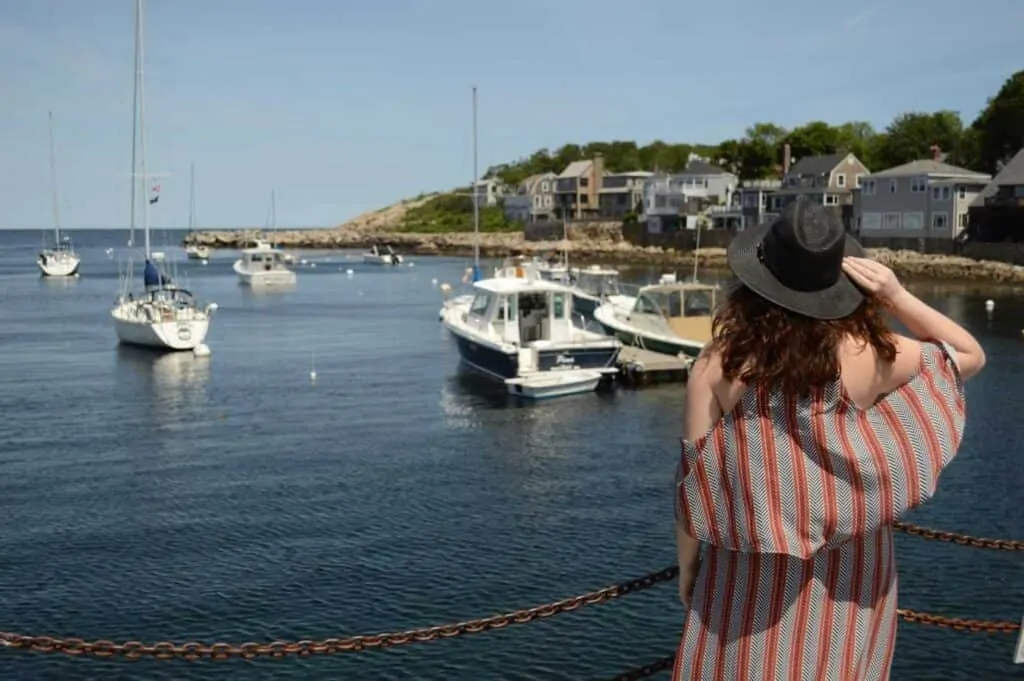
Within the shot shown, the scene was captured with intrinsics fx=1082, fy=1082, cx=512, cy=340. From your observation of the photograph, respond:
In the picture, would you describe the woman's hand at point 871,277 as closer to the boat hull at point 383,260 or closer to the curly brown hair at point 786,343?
the curly brown hair at point 786,343

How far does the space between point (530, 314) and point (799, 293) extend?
27.6m

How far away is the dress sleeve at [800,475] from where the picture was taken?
2.57 m

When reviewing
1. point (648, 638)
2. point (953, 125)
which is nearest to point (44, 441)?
point (648, 638)

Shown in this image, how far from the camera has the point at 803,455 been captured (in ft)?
8.46

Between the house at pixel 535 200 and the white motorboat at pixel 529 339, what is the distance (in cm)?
10234

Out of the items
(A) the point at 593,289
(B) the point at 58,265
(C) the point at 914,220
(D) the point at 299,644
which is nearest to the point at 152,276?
(A) the point at 593,289

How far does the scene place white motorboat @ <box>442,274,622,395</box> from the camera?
2861 cm

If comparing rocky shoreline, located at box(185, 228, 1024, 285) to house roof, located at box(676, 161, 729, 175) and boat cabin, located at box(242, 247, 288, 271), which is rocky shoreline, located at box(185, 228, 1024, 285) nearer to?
house roof, located at box(676, 161, 729, 175)

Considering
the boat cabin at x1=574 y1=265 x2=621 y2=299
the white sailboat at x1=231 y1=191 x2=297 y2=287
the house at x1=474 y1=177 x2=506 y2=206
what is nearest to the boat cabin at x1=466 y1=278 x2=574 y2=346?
the boat cabin at x1=574 y1=265 x2=621 y2=299

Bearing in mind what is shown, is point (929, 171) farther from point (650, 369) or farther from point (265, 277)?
point (650, 369)

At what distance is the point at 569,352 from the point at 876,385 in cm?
2599

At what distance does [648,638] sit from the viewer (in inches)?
486

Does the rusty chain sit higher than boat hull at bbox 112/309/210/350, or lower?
higher

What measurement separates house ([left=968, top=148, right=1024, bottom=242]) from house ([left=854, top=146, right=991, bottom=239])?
1.10 meters
